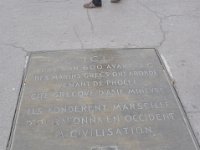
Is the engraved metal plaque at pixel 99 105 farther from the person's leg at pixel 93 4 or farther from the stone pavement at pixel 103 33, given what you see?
the person's leg at pixel 93 4

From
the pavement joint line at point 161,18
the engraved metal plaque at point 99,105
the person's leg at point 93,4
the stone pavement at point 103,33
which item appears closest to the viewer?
the engraved metal plaque at point 99,105

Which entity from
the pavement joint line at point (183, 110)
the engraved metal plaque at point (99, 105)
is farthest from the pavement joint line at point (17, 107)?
the pavement joint line at point (183, 110)

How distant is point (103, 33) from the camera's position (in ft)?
16.9

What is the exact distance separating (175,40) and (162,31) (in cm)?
29

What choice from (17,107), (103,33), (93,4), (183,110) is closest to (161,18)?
(103,33)

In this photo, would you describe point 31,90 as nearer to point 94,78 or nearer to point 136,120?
point 94,78

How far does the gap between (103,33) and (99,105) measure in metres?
1.64

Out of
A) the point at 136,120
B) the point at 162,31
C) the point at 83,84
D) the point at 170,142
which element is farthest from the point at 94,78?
the point at 162,31

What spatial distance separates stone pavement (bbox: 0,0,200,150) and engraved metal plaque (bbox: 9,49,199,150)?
0.14 m

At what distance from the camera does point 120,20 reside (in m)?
5.48

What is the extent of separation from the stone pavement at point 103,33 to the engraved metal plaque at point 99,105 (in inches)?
5.7

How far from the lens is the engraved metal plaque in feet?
10.8

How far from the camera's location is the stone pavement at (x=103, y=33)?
13.4 ft

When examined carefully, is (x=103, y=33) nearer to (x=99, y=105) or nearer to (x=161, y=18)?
(x=161, y=18)
